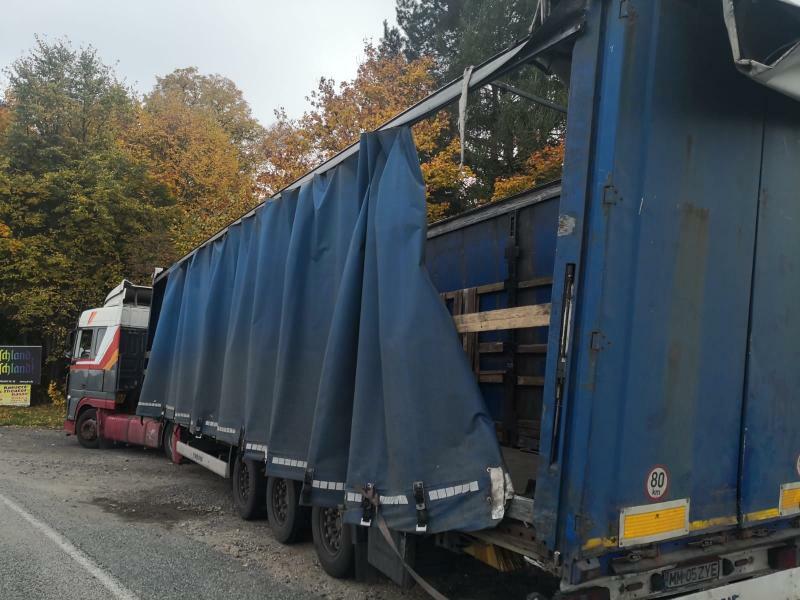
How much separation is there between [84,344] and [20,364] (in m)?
8.18

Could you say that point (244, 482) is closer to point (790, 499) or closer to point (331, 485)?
point (331, 485)

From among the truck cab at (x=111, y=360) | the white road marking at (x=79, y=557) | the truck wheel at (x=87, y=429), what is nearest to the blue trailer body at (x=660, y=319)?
the white road marking at (x=79, y=557)

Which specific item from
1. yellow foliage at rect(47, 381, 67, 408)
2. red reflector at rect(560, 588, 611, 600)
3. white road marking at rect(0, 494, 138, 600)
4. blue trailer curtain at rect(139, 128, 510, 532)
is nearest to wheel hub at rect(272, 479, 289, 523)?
blue trailer curtain at rect(139, 128, 510, 532)

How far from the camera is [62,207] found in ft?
70.7

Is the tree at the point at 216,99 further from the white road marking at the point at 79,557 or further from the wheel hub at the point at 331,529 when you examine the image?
the wheel hub at the point at 331,529

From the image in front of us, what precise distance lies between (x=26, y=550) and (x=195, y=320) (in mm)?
3417

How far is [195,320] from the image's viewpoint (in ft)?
27.8

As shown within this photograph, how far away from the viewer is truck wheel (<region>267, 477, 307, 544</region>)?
231 inches

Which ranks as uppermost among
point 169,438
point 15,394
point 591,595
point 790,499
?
point 790,499

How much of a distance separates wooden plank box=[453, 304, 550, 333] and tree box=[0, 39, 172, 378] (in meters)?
20.0

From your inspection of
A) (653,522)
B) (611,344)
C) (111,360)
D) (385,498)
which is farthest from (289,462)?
(111,360)

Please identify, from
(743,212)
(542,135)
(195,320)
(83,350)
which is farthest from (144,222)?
(743,212)

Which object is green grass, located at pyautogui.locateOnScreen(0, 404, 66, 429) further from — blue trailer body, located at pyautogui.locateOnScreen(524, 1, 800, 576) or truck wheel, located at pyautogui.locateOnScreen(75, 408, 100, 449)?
blue trailer body, located at pyautogui.locateOnScreen(524, 1, 800, 576)

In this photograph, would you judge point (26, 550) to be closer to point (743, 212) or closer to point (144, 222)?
point (743, 212)
